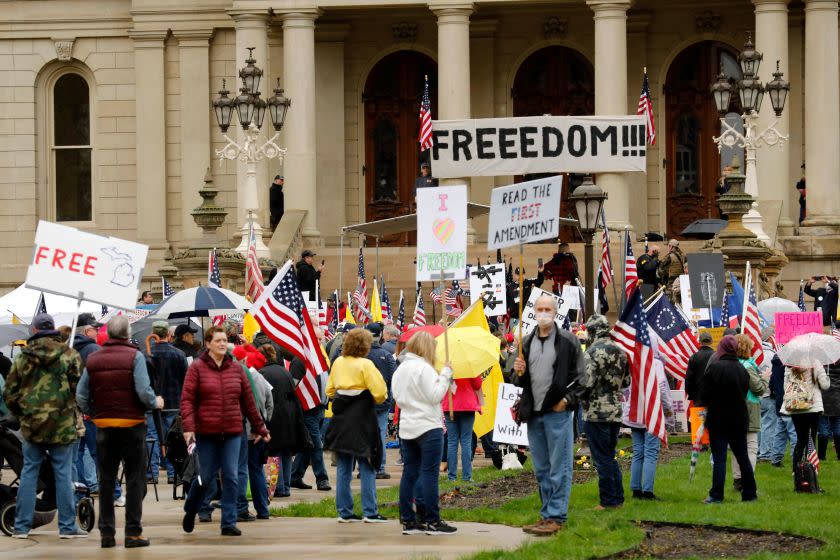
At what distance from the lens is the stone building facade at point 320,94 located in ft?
137

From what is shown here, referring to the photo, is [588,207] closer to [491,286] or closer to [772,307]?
[491,286]

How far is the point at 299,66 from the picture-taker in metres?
39.4

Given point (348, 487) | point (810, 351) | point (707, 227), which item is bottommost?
point (348, 487)

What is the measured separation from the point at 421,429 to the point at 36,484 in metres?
3.00

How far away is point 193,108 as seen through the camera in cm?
4278

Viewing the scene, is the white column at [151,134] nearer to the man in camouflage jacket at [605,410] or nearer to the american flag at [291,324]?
the american flag at [291,324]

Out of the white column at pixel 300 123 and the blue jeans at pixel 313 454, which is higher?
the white column at pixel 300 123

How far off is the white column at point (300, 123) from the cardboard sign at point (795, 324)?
19798mm

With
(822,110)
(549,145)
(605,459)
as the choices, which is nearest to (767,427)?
(549,145)

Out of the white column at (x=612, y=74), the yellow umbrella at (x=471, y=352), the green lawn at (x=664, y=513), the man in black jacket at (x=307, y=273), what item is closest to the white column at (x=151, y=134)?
the white column at (x=612, y=74)

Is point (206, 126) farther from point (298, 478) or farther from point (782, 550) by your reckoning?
point (782, 550)

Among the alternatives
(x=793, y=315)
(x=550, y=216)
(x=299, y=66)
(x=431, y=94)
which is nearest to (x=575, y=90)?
(x=431, y=94)

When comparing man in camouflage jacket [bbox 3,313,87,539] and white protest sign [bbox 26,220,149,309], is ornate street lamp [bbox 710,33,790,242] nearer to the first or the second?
white protest sign [bbox 26,220,149,309]

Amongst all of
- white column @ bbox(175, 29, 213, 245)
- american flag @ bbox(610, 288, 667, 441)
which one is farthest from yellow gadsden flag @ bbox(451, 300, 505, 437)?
white column @ bbox(175, 29, 213, 245)
